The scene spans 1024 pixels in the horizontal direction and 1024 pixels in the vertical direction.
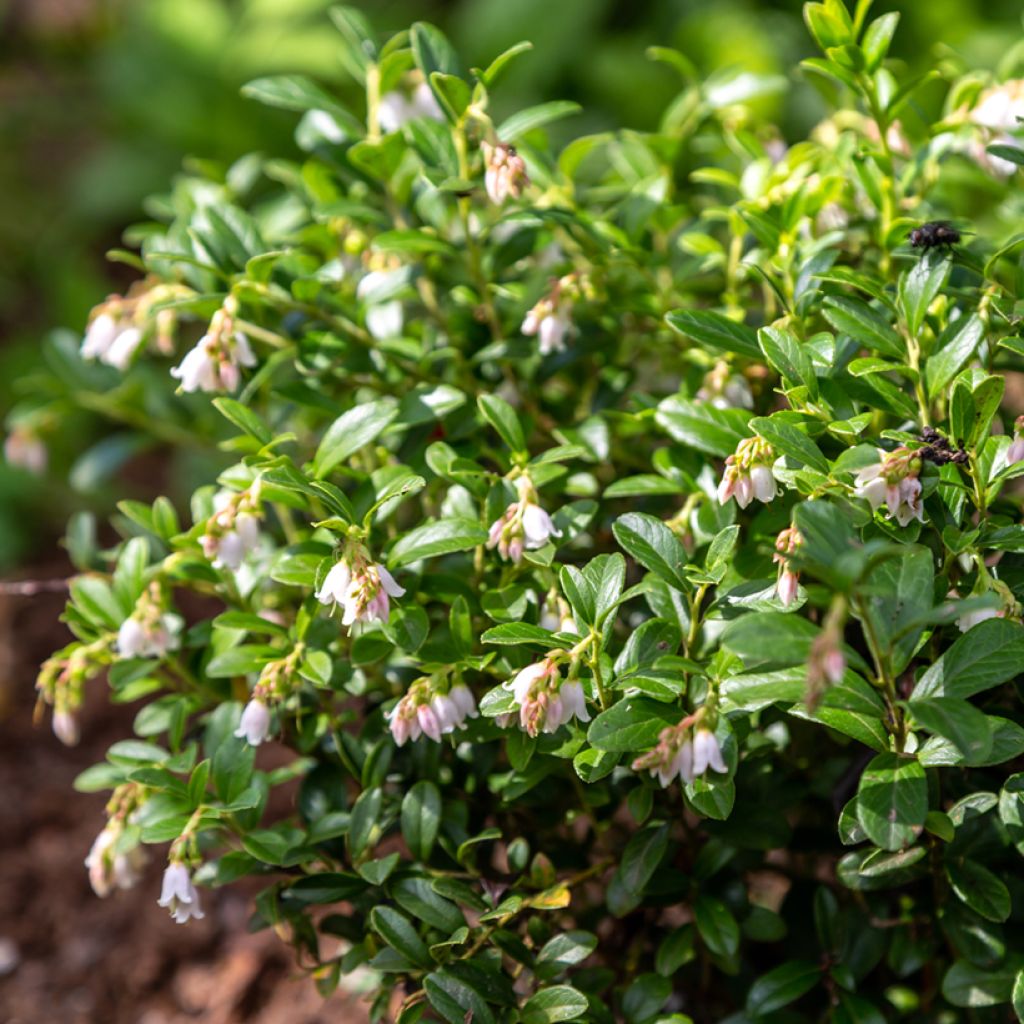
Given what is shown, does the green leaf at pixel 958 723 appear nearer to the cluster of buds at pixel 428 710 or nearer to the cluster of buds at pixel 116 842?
the cluster of buds at pixel 428 710

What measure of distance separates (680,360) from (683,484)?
275 mm

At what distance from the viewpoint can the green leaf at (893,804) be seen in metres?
1.00

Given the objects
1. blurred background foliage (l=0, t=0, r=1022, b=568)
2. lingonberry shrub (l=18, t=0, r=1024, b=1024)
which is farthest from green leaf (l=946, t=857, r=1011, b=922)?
blurred background foliage (l=0, t=0, r=1022, b=568)

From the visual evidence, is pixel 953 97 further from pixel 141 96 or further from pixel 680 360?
pixel 141 96

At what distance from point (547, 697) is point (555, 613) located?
151mm

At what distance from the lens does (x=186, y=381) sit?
130 cm

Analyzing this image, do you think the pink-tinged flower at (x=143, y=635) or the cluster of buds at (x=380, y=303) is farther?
the cluster of buds at (x=380, y=303)

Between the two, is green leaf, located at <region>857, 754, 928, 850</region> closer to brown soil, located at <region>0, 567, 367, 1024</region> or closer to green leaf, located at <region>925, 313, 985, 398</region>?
green leaf, located at <region>925, 313, 985, 398</region>

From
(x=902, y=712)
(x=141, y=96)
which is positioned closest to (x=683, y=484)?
(x=902, y=712)

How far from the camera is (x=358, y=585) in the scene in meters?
1.10

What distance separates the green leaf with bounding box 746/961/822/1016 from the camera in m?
1.29

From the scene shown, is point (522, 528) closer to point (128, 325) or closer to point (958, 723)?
point (958, 723)

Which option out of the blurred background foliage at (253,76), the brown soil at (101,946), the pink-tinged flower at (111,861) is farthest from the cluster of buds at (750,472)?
the blurred background foliage at (253,76)

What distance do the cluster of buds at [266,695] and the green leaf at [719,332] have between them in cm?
52
